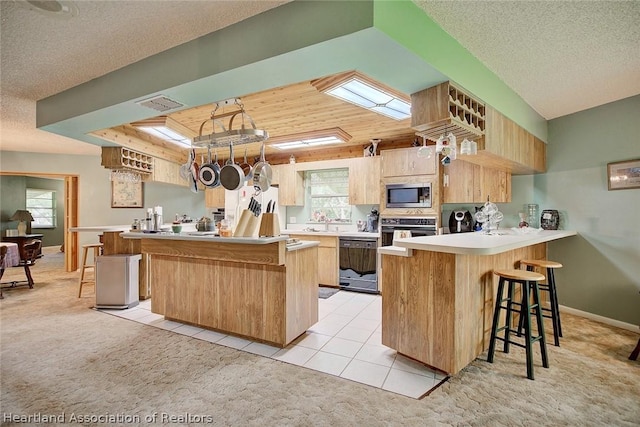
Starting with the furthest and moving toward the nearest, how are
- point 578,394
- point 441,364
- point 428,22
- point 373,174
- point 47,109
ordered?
point 373,174 → point 47,109 → point 441,364 → point 578,394 → point 428,22

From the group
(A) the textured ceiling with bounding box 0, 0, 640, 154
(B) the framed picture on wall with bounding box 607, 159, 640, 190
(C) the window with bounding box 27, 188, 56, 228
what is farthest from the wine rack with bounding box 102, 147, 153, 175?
(C) the window with bounding box 27, 188, 56, 228

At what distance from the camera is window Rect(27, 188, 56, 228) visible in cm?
910

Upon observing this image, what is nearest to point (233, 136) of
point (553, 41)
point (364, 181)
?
point (553, 41)

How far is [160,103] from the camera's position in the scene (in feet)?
8.54

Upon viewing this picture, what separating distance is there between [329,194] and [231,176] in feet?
9.42

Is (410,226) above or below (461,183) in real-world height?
below

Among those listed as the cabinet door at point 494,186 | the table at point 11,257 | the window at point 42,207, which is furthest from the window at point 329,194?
the window at point 42,207

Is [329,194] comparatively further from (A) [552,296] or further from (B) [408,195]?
(A) [552,296]

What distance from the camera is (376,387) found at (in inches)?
83.4

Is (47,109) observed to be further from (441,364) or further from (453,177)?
(453,177)

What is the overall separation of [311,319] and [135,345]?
5.60ft

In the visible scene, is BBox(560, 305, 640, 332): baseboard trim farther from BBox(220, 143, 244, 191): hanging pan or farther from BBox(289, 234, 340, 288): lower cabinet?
BBox(220, 143, 244, 191): hanging pan

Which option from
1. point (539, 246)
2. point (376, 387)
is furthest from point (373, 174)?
point (376, 387)

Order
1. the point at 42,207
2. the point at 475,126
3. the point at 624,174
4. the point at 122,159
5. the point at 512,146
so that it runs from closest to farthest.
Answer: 1. the point at 475,126
2. the point at 512,146
3. the point at 624,174
4. the point at 122,159
5. the point at 42,207
